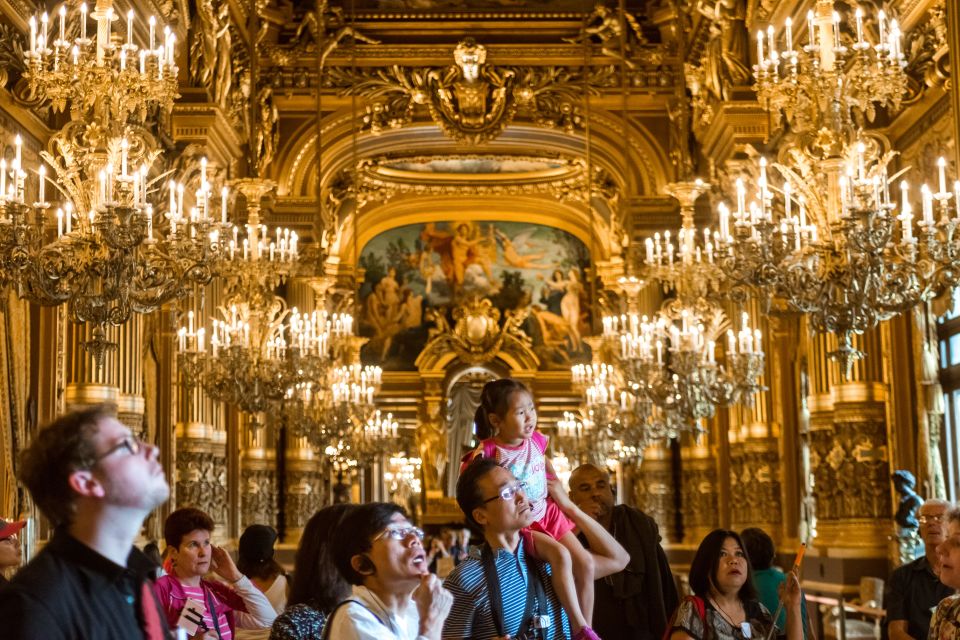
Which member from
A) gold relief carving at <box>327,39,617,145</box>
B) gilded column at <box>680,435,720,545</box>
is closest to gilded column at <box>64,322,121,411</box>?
gold relief carving at <box>327,39,617,145</box>

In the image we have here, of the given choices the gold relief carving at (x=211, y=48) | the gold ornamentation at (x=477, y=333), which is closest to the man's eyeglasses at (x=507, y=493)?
the gold relief carving at (x=211, y=48)

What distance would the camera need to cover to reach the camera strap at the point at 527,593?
4.67m

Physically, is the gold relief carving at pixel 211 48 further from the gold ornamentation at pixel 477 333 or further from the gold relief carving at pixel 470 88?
the gold ornamentation at pixel 477 333

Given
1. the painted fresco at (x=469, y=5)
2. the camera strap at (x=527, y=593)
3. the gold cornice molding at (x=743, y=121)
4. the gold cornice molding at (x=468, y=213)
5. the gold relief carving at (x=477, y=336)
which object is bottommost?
the camera strap at (x=527, y=593)

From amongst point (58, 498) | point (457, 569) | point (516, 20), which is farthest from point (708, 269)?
point (58, 498)

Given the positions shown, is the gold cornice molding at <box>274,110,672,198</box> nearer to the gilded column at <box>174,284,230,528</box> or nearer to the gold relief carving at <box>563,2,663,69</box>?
the gold relief carving at <box>563,2,663,69</box>

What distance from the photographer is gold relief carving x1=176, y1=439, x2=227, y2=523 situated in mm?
18312

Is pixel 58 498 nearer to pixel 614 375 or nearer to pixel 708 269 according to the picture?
pixel 708 269

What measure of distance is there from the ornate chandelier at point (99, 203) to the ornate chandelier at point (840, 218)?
388 centimetres

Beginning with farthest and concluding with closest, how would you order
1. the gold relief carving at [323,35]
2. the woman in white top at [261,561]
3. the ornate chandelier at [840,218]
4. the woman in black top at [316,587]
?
the gold relief carving at [323,35] < the ornate chandelier at [840,218] < the woman in white top at [261,561] < the woman in black top at [316,587]

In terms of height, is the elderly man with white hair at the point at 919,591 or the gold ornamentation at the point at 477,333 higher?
the gold ornamentation at the point at 477,333

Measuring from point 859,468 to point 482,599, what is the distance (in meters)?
10.9

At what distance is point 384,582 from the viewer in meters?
4.17

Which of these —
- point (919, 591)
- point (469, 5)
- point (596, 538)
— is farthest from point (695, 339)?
point (596, 538)
